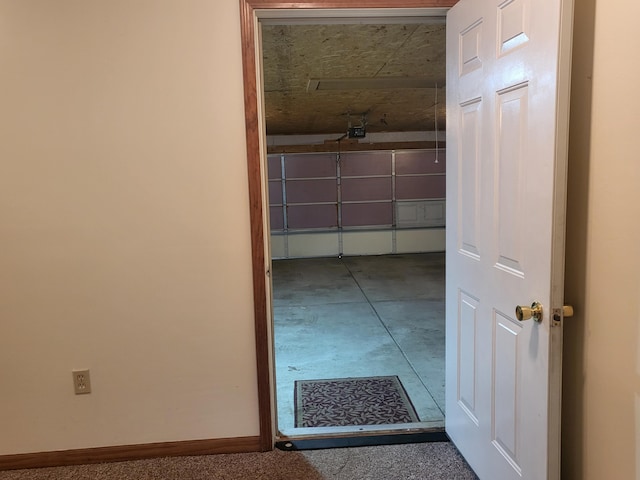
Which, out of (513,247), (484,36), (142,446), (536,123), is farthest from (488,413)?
(142,446)

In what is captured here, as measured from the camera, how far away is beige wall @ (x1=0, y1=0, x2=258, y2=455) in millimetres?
1859

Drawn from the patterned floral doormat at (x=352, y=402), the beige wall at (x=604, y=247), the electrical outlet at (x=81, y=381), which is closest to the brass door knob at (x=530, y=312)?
the beige wall at (x=604, y=247)

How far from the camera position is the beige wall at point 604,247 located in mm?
1160

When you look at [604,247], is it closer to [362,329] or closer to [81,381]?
[81,381]

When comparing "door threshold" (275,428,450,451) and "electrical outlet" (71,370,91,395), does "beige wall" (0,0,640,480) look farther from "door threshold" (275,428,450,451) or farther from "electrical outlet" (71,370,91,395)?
"door threshold" (275,428,450,451)

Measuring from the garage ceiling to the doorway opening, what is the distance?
0.02m

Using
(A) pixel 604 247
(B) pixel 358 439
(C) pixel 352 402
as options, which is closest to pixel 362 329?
(C) pixel 352 402

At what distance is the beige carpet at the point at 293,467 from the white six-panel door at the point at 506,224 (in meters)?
0.14

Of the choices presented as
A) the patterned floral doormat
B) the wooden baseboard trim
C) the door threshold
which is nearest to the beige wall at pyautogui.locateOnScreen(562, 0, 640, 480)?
the door threshold

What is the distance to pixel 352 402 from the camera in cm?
272

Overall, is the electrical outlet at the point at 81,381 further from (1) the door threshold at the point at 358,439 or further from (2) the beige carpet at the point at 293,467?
(1) the door threshold at the point at 358,439

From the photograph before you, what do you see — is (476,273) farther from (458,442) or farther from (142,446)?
(142,446)

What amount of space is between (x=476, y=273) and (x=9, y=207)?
1929 mm

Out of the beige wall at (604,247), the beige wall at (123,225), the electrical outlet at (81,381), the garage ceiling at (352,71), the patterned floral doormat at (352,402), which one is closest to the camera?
the beige wall at (604,247)
